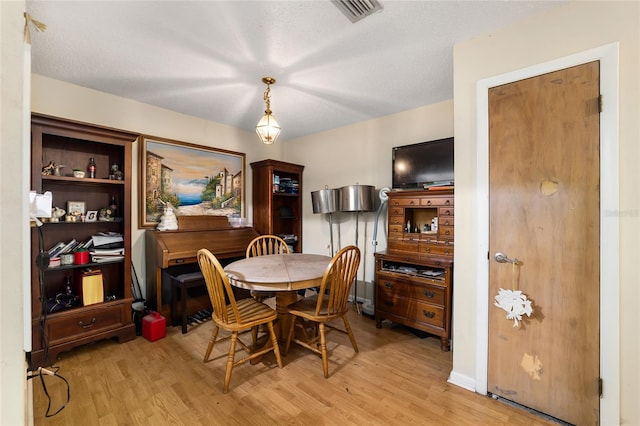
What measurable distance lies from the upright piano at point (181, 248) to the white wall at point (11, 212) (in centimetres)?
206

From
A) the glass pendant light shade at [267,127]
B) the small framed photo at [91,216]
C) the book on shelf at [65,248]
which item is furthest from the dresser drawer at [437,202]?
the book on shelf at [65,248]

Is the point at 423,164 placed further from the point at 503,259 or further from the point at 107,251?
the point at 107,251

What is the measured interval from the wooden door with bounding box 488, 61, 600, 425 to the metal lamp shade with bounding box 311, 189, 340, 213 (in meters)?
1.87

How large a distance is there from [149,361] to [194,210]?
1.76m

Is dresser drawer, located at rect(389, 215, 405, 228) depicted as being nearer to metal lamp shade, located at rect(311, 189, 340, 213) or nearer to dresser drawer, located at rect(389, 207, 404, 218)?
dresser drawer, located at rect(389, 207, 404, 218)

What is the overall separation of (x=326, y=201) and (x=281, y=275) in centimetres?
162

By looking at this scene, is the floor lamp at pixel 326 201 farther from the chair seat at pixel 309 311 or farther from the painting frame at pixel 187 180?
the chair seat at pixel 309 311

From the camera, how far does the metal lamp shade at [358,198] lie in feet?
10.6

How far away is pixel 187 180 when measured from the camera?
3432mm

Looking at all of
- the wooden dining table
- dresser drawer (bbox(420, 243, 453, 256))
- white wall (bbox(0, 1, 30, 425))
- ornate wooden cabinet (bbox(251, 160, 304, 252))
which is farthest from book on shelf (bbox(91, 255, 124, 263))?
dresser drawer (bbox(420, 243, 453, 256))

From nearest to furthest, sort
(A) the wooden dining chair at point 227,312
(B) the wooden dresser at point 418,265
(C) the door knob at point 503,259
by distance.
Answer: (C) the door knob at point 503,259
(A) the wooden dining chair at point 227,312
(B) the wooden dresser at point 418,265

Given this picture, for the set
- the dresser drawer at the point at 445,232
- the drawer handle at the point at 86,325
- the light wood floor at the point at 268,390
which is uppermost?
the dresser drawer at the point at 445,232

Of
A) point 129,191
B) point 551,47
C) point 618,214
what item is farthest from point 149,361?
point 551,47

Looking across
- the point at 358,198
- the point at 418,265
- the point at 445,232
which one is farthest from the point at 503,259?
the point at 358,198
